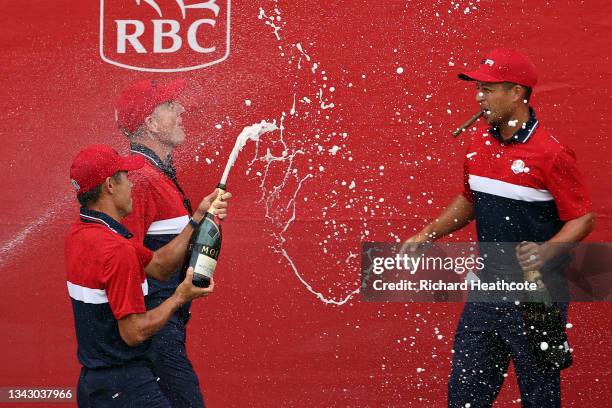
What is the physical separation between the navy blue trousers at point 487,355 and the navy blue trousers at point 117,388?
123 cm

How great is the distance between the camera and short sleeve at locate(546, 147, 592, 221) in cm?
397

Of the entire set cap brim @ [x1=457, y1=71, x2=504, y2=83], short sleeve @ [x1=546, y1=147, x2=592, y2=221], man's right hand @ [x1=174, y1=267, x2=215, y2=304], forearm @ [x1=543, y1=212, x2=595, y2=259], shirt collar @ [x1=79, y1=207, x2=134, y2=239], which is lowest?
man's right hand @ [x1=174, y1=267, x2=215, y2=304]

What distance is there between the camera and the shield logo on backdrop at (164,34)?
4605mm

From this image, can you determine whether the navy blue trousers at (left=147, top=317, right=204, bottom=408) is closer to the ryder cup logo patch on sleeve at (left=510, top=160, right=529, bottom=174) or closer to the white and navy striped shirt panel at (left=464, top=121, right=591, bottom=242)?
the white and navy striped shirt panel at (left=464, top=121, right=591, bottom=242)

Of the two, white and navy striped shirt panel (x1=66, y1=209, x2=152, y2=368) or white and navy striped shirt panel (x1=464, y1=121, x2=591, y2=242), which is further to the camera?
white and navy striped shirt panel (x1=464, y1=121, x2=591, y2=242)

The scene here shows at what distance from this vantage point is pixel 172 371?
4.00m

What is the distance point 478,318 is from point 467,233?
1.60 ft

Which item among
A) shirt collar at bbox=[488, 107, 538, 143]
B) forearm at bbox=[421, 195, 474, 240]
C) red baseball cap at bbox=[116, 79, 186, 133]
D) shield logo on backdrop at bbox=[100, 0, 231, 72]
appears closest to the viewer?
shirt collar at bbox=[488, 107, 538, 143]

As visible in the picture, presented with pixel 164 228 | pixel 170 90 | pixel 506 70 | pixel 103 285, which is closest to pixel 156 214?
pixel 164 228

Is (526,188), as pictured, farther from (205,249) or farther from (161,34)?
(161,34)

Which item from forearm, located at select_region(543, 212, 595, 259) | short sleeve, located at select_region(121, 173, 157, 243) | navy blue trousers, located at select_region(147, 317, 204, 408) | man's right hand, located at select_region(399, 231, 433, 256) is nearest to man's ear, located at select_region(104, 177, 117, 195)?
short sleeve, located at select_region(121, 173, 157, 243)

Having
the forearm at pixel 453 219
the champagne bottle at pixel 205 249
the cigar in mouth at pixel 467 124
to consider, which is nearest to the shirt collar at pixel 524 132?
the cigar in mouth at pixel 467 124

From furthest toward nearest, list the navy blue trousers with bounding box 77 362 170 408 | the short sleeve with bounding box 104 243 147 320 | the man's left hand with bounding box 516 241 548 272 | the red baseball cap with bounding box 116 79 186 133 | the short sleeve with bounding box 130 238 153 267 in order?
the red baseball cap with bounding box 116 79 186 133
the man's left hand with bounding box 516 241 548 272
the short sleeve with bounding box 130 238 153 267
the navy blue trousers with bounding box 77 362 170 408
the short sleeve with bounding box 104 243 147 320

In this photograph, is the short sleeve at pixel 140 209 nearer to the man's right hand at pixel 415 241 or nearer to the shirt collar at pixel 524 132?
the man's right hand at pixel 415 241
